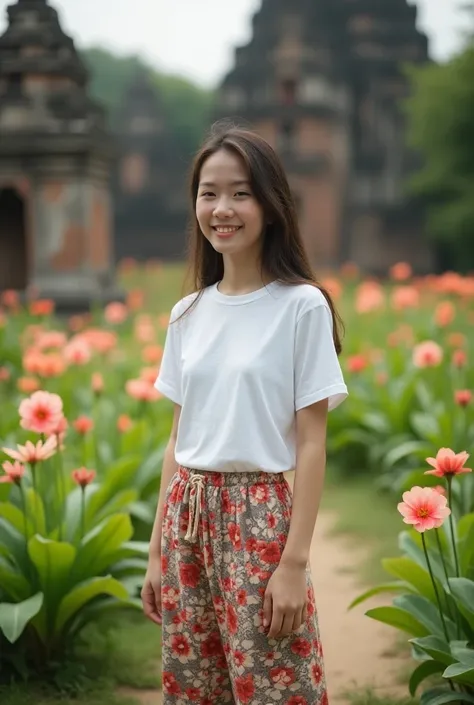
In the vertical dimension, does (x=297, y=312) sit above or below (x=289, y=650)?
above

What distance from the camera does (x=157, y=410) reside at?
6211 millimetres

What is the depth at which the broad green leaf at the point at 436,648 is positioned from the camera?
256cm

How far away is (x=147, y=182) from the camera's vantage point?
101ft

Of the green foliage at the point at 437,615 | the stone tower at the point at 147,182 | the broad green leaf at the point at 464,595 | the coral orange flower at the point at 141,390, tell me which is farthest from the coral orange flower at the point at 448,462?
the stone tower at the point at 147,182

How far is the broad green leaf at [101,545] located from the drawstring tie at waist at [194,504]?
39.9 inches

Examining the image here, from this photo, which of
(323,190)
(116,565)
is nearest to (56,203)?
(116,565)

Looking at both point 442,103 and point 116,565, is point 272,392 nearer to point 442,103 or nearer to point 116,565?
point 116,565

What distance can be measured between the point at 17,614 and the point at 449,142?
21.4m

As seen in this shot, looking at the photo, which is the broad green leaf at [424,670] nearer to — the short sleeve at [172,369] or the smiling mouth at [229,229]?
the short sleeve at [172,369]

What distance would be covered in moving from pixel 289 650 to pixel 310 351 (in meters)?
0.71

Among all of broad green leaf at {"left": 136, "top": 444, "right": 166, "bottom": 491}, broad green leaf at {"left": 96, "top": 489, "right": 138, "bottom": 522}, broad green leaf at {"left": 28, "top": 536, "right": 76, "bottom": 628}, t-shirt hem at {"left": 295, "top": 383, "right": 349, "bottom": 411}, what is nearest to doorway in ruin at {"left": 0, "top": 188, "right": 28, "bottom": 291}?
broad green leaf at {"left": 136, "top": 444, "right": 166, "bottom": 491}

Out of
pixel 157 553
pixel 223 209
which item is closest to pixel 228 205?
pixel 223 209

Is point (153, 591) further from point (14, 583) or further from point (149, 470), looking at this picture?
point (149, 470)

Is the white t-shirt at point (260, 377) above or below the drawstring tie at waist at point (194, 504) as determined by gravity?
above
